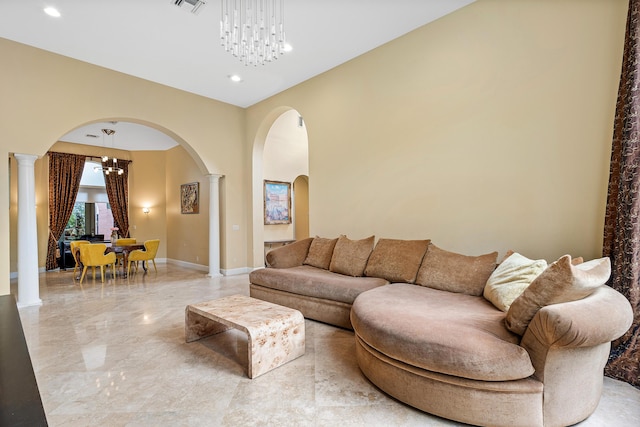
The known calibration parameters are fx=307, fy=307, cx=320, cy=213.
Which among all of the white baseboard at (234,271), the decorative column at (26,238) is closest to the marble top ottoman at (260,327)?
the decorative column at (26,238)

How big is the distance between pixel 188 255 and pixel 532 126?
7.70m

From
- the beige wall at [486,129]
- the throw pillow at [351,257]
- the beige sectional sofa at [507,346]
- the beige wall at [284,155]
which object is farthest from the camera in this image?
the beige wall at [284,155]

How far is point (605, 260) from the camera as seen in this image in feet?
6.36

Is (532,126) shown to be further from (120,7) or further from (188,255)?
Result: (188,255)

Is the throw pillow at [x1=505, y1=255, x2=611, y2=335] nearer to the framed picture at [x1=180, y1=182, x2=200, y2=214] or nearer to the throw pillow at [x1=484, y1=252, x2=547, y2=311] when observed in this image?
the throw pillow at [x1=484, y1=252, x2=547, y2=311]

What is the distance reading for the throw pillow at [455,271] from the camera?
2.94 metres

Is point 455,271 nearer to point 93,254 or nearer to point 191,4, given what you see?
point 191,4

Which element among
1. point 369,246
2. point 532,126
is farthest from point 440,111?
point 369,246

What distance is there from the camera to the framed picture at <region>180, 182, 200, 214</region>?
7715mm

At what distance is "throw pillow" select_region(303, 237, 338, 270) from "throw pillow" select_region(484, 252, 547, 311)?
2146mm

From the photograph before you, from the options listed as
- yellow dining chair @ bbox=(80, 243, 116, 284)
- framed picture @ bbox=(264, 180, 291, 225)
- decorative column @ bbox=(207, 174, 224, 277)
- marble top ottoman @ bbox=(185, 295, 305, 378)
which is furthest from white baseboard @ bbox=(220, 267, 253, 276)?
marble top ottoman @ bbox=(185, 295, 305, 378)

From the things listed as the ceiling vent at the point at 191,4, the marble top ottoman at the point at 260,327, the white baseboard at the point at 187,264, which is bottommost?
the white baseboard at the point at 187,264

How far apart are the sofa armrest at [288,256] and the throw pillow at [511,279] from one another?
262 cm

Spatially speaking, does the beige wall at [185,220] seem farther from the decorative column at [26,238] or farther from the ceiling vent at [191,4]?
the ceiling vent at [191,4]
